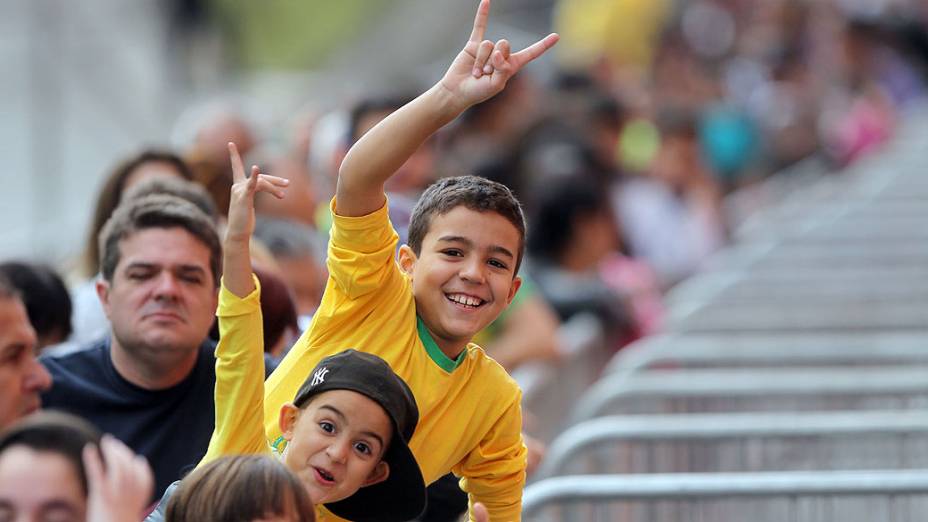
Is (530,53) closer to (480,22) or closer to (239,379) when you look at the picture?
(480,22)

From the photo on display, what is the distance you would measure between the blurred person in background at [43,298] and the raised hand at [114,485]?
2.67 m

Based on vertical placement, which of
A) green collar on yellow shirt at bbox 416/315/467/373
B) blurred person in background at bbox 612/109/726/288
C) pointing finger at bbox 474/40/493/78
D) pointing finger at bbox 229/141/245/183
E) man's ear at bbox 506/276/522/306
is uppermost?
blurred person in background at bbox 612/109/726/288

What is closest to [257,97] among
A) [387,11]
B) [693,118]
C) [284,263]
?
[387,11]

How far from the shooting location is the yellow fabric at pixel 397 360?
3775 millimetres

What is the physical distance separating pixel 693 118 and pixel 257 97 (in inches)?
291

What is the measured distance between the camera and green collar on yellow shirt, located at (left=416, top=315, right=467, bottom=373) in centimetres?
384

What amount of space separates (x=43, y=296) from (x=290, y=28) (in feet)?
56.6

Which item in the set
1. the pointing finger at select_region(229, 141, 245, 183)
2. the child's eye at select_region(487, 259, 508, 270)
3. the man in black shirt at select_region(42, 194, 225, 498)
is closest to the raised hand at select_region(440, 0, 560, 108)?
the child's eye at select_region(487, 259, 508, 270)

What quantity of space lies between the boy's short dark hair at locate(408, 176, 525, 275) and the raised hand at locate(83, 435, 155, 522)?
111 centimetres

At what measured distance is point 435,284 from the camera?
3.80 metres

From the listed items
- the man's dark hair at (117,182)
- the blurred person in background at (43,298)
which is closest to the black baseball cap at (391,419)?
the blurred person in background at (43,298)

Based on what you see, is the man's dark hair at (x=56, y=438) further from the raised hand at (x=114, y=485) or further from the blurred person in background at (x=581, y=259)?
the blurred person in background at (x=581, y=259)

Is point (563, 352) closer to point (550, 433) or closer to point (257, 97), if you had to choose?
point (550, 433)

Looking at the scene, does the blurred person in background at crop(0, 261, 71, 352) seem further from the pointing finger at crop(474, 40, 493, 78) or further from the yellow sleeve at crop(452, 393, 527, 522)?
the pointing finger at crop(474, 40, 493, 78)
